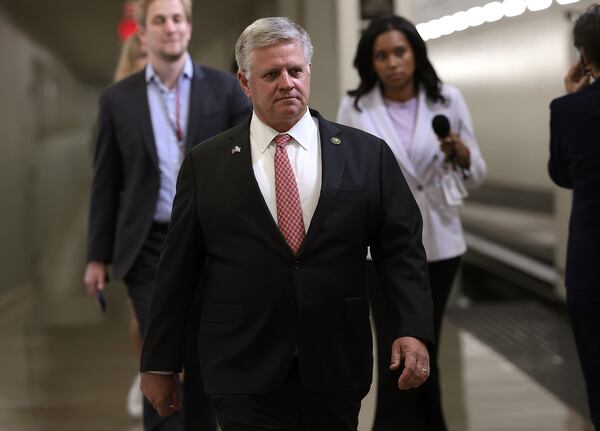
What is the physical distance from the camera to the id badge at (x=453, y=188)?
4.73m

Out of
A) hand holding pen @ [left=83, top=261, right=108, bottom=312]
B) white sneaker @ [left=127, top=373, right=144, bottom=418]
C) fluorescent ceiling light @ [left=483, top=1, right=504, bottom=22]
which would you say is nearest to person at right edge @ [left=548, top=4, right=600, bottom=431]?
hand holding pen @ [left=83, top=261, right=108, bottom=312]

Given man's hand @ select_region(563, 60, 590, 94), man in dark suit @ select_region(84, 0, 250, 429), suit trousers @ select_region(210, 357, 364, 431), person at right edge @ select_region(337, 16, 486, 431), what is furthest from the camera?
person at right edge @ select_region(337, 16, 486, 431)

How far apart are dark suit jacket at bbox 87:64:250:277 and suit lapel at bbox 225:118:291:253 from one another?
1.42m

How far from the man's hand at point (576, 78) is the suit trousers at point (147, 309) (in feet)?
5.38

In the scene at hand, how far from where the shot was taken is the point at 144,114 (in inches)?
181

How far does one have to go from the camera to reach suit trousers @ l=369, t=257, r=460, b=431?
4.66 meters

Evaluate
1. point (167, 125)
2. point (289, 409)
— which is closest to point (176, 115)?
point (167, 125)

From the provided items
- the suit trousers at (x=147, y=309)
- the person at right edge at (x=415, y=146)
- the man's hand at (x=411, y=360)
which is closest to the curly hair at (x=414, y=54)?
the person at right edge at (x=415, y=146)

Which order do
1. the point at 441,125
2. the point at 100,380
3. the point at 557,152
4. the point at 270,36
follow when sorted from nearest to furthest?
the point at 270,36 < the point at 557,152 < the point at 441,125 < the point at 100,380

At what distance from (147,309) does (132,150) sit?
637 mm

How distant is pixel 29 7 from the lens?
513 inches

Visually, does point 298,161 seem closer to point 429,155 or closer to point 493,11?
point 429,155

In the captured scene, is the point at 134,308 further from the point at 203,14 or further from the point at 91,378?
the point at 203,14

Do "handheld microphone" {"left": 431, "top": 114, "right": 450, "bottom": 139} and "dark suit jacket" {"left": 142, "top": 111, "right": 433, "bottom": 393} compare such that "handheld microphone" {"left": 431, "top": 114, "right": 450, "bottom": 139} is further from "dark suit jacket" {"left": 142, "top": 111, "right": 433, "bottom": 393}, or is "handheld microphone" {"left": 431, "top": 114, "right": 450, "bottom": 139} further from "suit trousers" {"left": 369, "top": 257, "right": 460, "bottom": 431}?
"dark suit jacket" {"left": 142, "top": 111, "right": 433, "bottom": 393}
